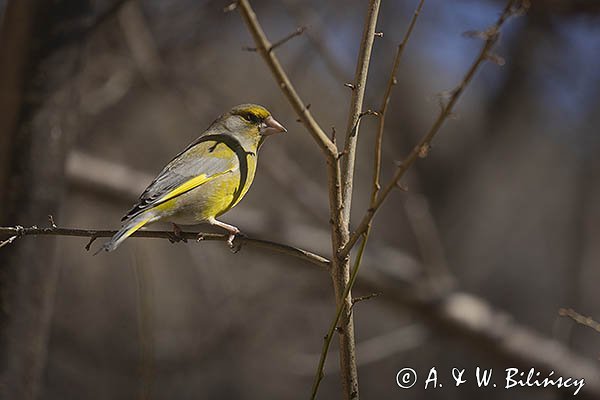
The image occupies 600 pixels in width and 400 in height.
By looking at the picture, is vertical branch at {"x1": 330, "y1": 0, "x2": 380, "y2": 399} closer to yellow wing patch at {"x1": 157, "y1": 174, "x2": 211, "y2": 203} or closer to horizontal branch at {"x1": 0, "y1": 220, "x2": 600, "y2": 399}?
yellow wing patch at {"x1": 157, "y1": 174, "x2": 211, "y2": 203}

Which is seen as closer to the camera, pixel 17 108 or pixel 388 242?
pixel 17 108

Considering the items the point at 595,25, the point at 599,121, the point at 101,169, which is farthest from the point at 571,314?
the point at 599,121

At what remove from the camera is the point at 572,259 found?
297 inches

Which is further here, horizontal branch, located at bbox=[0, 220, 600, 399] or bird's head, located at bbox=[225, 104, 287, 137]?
horizontal branch, located at bbox=[0, 220, 600, 399]

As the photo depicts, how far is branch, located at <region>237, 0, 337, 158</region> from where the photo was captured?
5.28 feet

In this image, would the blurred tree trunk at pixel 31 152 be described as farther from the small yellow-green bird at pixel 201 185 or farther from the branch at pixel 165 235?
the branch at pixel 165 235

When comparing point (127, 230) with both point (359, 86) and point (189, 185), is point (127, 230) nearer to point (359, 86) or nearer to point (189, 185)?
point (189, 185)

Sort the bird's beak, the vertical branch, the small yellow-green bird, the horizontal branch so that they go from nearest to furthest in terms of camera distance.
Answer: the vertical branch, the small yellow-green bird, the bird's beak, the horizontal branch

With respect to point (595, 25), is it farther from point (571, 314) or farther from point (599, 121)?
point (571, 314)

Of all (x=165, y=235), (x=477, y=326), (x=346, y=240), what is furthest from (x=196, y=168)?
(x=477, y=326)

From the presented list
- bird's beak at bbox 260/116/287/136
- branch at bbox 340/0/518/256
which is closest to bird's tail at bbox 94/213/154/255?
bird's beak at bbox 260/116/287/136

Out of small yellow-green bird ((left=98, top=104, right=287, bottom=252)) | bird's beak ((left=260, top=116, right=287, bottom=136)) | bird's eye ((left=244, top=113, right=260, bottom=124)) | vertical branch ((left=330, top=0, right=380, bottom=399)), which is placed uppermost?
bird's eye ((left=244, top=113, right=260, bottom=124))

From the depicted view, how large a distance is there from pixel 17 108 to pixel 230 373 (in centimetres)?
564

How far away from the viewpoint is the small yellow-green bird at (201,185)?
2877 millimetres
